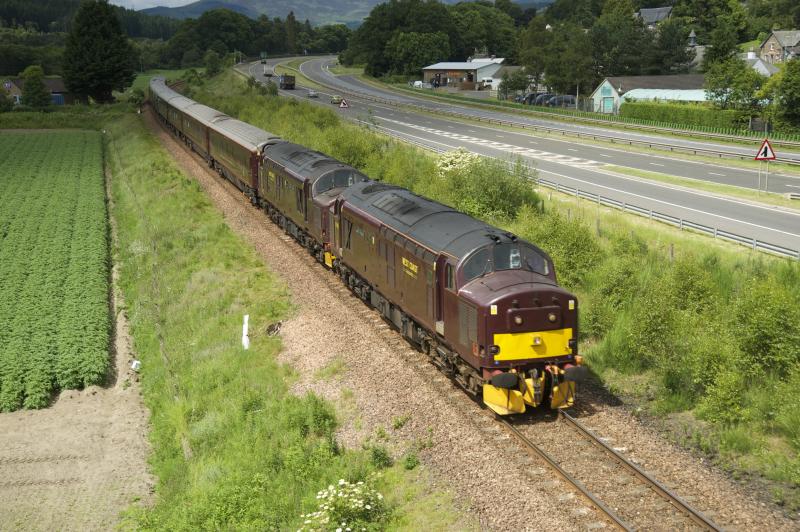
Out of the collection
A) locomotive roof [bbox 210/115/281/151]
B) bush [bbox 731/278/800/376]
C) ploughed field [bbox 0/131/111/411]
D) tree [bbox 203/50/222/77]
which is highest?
tree [bbox 203/50/222/77]

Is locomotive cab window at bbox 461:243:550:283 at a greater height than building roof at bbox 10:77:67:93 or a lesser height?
lesser

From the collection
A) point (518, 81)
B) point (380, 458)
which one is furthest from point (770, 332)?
point (518, 81)

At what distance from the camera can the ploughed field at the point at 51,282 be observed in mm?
27203

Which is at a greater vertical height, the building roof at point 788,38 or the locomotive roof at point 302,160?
the building roof at point 788,38

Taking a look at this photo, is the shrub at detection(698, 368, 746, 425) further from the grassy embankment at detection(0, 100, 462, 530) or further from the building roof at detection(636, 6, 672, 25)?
the building roof at detection(636, 6, 672, 25)

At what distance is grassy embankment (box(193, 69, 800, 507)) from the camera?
16.8 meters

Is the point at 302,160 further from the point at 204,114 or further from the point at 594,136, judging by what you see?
the point at 594,136

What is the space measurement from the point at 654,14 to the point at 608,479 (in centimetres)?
17913

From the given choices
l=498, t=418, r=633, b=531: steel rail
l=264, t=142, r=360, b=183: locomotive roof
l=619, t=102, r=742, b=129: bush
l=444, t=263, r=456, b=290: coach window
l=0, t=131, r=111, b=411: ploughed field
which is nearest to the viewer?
l=498, t=418, r=633, b=531: steel rail

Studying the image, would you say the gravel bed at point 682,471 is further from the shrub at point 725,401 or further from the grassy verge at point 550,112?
the grassy verge at point 550,112

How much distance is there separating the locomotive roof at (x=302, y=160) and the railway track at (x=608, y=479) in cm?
1656

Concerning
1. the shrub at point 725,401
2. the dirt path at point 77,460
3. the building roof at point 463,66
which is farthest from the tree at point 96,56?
the shrub at point 725,401

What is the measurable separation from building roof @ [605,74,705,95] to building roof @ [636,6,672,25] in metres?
80.0

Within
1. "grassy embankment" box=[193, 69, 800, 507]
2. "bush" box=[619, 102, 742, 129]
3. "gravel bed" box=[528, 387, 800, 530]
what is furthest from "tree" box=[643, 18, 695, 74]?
"gravel bed" box=[528, 387, 800, 530]
